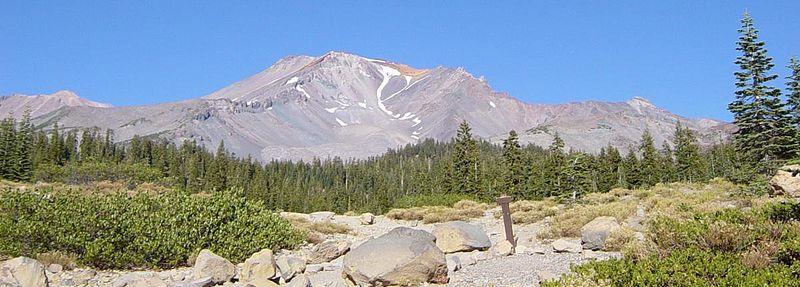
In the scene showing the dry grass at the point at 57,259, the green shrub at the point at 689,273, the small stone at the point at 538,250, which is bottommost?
the small stone at the point at 538,250

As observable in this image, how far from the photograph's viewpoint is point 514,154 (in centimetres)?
6372

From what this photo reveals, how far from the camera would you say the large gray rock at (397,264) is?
9.84 m

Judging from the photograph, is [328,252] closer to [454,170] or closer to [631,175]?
[454,170]

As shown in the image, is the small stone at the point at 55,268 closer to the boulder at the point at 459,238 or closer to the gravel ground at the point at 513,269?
the boulder at the point at 459,238

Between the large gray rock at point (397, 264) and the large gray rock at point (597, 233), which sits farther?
the large gray rock at point (597, 233)

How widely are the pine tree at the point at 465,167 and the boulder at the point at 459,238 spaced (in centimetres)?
4505

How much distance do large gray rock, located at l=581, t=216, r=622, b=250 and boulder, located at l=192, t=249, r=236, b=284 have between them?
8.02 metres

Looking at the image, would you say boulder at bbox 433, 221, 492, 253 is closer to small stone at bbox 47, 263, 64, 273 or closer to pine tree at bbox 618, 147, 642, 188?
small stone at bbox 47, 263, 64, 273

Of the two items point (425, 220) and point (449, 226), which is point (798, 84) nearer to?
point (425, 220)

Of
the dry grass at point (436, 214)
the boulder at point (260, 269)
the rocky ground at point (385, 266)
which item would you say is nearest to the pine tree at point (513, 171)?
the dry grass at point (436, 214)

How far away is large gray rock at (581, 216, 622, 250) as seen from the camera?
11.9m

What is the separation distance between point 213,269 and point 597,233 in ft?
27.9

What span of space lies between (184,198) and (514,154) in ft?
170

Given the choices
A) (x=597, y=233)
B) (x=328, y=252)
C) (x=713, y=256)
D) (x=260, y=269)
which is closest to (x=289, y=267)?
(x=260, y=269)
